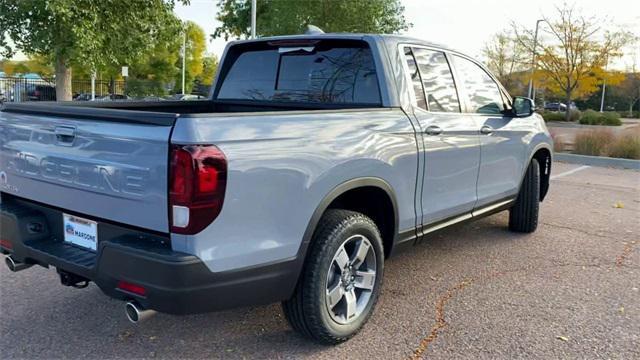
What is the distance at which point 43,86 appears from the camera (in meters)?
27.8

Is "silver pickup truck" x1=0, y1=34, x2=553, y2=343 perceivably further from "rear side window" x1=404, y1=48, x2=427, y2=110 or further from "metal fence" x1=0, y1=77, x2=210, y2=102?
"metal fence" x1=0, y1=77, x2=210, y2=102

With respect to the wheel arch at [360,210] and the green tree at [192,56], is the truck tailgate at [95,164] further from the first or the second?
the green tree at [192,56]

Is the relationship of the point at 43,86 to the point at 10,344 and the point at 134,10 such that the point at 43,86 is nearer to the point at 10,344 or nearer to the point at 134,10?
the point at 134,10

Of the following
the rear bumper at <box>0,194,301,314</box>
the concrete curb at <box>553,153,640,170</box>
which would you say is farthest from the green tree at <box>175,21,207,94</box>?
the rear bumper at <box>0,194,301,314</box>

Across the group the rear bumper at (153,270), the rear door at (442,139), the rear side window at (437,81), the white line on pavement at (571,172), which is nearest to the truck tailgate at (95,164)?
the rear bumper at (153,270)

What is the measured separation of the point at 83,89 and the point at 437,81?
4222 cm

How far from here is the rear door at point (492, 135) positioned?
4531 millimetres

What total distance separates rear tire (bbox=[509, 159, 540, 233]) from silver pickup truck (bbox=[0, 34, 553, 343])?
4.02 feet

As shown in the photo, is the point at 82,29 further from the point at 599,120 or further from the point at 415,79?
the point at 599,120

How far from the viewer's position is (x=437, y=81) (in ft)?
13.7

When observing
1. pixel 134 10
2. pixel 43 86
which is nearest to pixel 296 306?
pixel 134 10

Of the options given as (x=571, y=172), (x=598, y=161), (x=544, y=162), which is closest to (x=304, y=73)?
(x=544, y=162)

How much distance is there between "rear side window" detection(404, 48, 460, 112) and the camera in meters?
4.02

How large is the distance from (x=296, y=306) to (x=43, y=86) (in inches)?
1144
